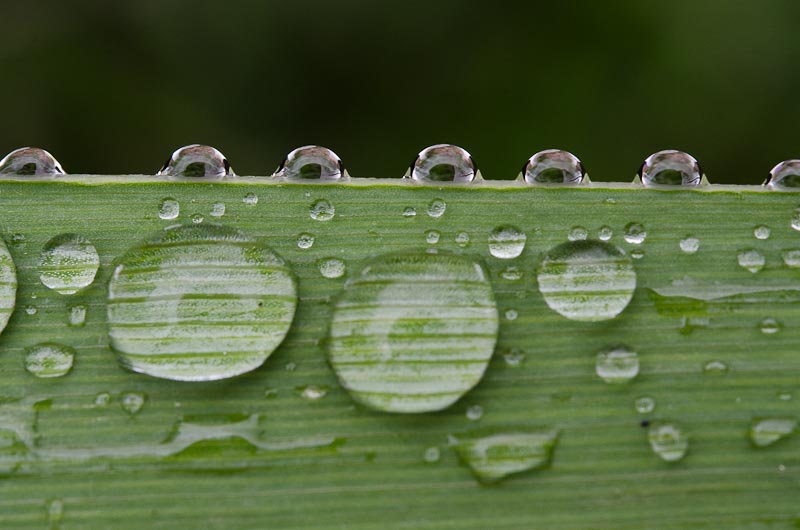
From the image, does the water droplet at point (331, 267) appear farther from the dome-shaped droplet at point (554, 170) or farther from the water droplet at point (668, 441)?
the water droplet at point (668, 441)

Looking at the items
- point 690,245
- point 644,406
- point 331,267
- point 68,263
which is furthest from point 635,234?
point 68,263

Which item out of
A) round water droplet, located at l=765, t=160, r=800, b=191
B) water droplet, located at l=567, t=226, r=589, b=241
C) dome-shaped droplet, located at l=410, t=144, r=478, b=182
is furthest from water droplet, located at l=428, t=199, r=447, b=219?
round water droplet, located at l=765, t=160, r=800, b=191

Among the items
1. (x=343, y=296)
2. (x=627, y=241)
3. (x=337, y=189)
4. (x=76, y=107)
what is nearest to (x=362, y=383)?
(x=343, y=296)

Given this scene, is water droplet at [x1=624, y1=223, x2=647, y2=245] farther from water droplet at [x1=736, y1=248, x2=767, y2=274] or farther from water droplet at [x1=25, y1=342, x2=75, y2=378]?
water droplet at [x1=25, y1=342, x2=75, y2=378]

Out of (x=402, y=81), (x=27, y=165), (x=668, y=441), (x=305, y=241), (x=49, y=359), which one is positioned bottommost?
(x=668, y=441)

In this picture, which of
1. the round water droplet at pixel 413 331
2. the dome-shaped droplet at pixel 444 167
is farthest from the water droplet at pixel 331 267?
the dome-shaped droplet at pixel 444 167

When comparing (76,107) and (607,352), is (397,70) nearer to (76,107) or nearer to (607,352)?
(76,107)

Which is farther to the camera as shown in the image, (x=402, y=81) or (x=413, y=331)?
(x=402, y=81)

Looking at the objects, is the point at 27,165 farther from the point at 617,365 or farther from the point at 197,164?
the point at 617,365
